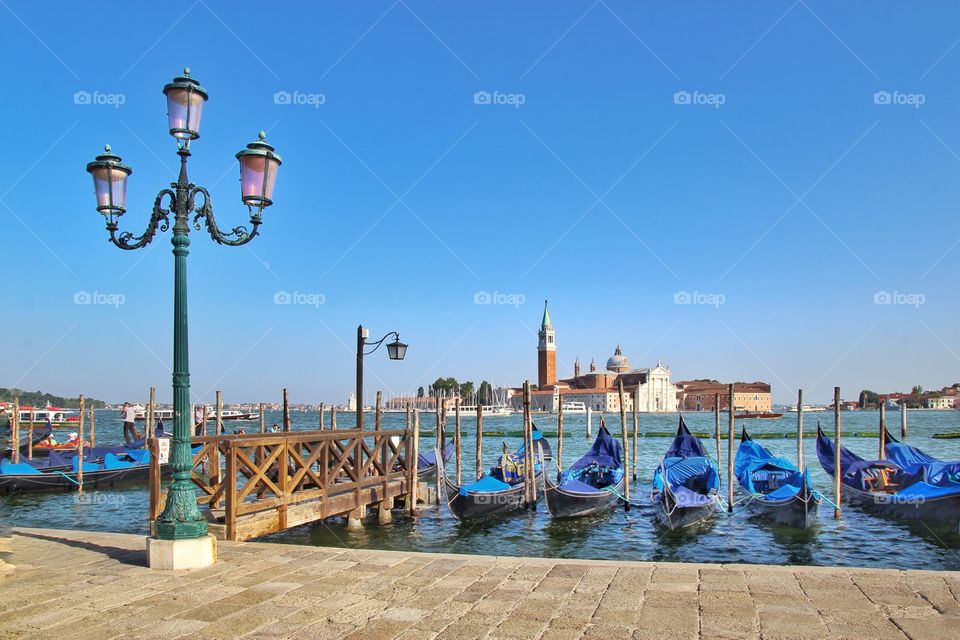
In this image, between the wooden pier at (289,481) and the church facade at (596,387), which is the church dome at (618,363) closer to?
the church facade at (596,387)

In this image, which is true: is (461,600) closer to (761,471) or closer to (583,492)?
(583,492)

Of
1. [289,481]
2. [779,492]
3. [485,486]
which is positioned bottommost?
[779,492]

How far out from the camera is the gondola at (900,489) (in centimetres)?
1190

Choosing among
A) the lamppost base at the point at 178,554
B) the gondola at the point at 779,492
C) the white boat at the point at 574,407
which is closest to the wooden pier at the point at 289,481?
the lamppost base at the point at 178,554

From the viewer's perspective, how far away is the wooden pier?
8.30 metres

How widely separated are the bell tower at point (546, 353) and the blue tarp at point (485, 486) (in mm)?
101807

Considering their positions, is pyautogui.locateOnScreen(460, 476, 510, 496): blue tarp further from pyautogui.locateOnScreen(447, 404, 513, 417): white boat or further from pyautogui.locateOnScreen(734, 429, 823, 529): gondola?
pyautogui.locateOnScreen(447, 404, 513, 417): white boat

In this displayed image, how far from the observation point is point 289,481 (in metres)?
9.47

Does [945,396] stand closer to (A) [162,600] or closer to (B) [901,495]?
(B) [901,495]

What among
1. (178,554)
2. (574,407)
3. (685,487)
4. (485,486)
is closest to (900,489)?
(685,487)

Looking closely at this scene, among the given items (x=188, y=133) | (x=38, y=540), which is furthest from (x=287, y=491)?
(x=188, y=133)

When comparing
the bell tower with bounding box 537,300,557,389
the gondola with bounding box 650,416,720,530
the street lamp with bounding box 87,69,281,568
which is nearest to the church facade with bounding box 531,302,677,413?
the bell tower with bounding box 537,300,557,389

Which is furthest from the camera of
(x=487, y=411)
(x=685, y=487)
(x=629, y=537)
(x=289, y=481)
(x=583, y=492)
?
(x=487, y=411)

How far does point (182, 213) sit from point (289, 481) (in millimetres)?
4674
